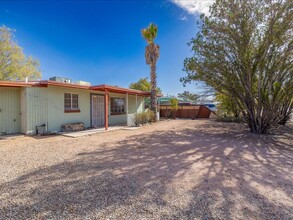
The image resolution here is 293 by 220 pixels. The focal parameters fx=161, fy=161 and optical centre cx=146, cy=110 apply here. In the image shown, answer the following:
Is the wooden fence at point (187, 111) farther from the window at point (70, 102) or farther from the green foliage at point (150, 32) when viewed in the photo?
the window at point (70, 102)

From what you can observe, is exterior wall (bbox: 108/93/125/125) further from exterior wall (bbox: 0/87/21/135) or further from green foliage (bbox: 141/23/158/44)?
exterior wall (bbox: 0/87/21/135)

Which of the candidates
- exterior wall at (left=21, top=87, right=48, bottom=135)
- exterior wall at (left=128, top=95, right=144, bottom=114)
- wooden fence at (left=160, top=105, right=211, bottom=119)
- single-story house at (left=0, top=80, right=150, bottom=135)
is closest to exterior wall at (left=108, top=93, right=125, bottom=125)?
exterior wall at (left=128, top=95, right=144, bottom=114)

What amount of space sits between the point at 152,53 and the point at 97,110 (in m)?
6.87

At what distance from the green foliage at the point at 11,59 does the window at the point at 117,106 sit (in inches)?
509

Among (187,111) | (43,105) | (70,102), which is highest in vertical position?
(70,102)

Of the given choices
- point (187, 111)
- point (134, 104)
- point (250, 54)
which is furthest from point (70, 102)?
point (187, 111)

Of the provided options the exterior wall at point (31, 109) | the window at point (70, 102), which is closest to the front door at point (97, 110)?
the window at point (70, 102)

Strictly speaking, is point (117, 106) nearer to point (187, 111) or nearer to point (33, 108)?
point (33, 108)

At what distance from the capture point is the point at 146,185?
3082mm

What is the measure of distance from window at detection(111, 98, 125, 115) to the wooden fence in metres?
7.23

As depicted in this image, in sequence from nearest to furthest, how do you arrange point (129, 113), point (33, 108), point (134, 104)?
1. point (33, 108)
2. point (129, 113)
3. point (134, 104)

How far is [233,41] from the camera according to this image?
8031 millimetres

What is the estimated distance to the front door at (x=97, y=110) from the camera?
11320 mm

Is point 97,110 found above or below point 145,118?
above
